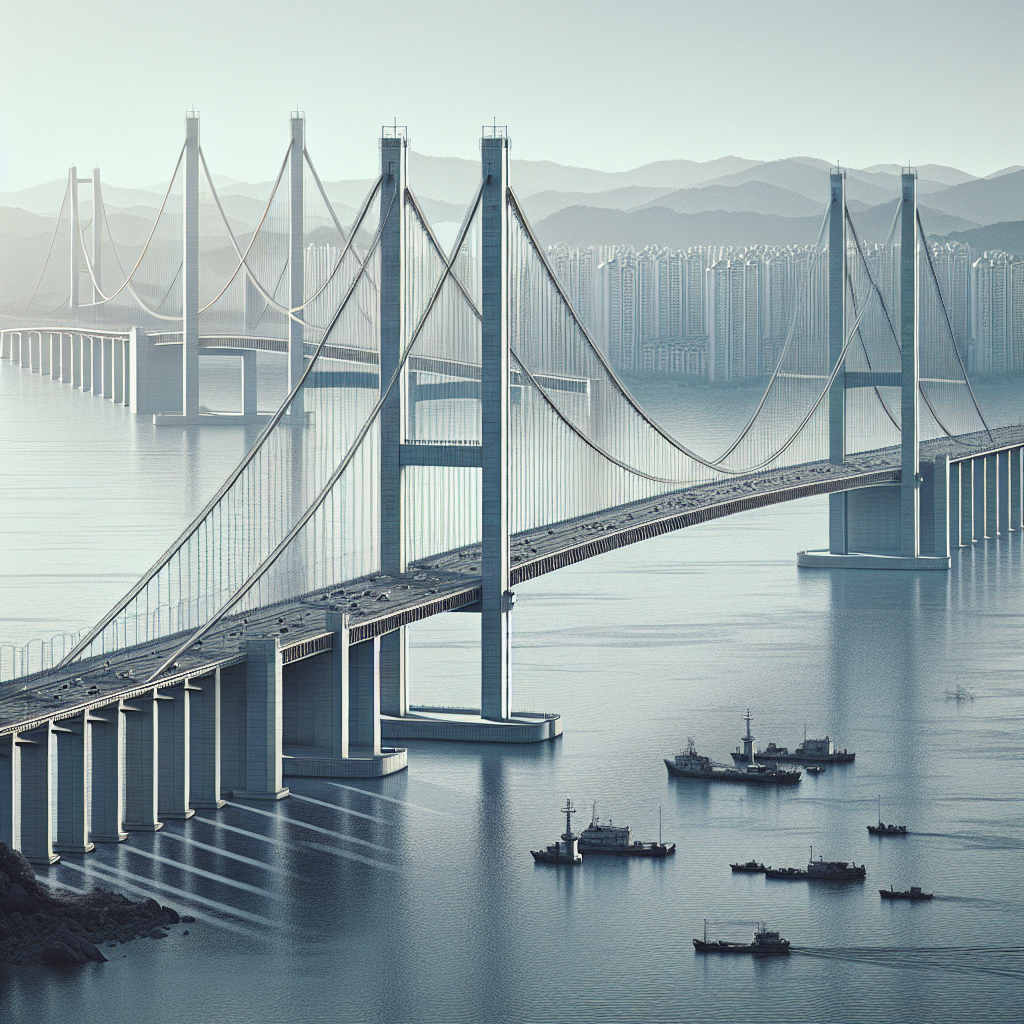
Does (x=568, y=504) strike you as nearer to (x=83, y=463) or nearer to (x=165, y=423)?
(x=83, y=463)

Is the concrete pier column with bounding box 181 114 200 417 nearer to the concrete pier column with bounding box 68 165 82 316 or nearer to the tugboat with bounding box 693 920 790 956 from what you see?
the concrete pier column with bounding box 68 165 82 316

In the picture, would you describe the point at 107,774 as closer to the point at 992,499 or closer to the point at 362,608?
the point at 362,608

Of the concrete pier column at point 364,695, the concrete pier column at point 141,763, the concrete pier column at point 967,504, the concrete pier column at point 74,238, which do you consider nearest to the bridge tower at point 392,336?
the concrete pier column at point 364,695

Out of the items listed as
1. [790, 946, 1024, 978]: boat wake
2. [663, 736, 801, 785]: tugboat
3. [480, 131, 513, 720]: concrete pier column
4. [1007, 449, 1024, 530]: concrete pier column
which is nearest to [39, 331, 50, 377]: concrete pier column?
[1007, 449, 1024, 530]: concrete pier column

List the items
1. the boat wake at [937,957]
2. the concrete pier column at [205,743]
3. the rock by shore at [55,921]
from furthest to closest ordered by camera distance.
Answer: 1. the concrete pier column at [205,743]
2. the boat wake at [937,957]
3. the rock by shore at [55,921]

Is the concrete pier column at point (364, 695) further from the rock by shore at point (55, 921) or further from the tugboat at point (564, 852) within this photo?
the rock by shore at point (55, 921)

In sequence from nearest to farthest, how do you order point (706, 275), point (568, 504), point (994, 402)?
point (568, 504) < point (994, 402) < point (706, 275)

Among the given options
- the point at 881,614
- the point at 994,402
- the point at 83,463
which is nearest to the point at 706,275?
the point at 994,402
